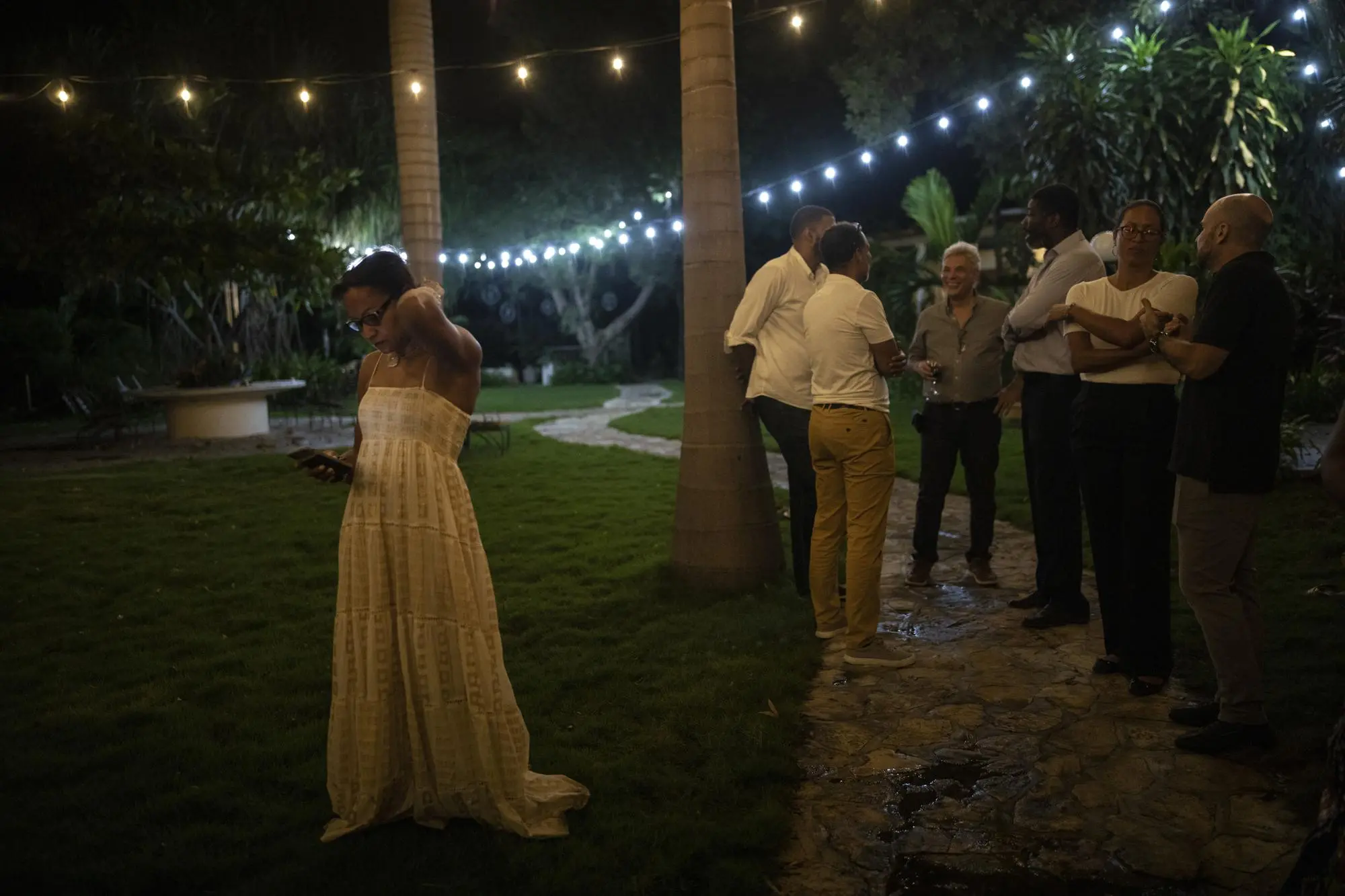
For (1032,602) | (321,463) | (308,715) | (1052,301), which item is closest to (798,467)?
(1032,602)

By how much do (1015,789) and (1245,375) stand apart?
5.55ft

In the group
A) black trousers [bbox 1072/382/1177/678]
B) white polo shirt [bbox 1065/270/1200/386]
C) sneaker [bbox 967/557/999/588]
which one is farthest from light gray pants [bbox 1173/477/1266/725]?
sneaker [bbox 967/557/999/588]

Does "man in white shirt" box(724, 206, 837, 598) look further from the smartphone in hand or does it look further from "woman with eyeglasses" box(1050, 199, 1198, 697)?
the smartphone in hand

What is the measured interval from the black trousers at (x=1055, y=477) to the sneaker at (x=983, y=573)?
0.78m

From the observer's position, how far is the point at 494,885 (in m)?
3.06

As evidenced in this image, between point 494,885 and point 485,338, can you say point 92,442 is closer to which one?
point 494,885

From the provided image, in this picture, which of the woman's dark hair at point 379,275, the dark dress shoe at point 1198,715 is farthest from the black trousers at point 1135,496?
the woman's dark hair at point 379,275

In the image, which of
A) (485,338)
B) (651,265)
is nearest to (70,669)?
(651,265)

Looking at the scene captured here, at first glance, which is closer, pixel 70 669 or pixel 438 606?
pixel 438 606

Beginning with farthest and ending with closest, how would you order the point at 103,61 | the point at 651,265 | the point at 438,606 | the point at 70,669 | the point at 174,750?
the point at 651,265 < the point at 103,61 < the point at 70,669 < the point at 174,750 < the point at 438,606

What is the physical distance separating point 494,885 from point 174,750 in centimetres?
183

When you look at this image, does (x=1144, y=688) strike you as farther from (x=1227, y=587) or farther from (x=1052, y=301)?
(x=1052, y=301)

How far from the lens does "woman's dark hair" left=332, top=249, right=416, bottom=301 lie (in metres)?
3.28

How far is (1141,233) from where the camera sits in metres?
4.30
